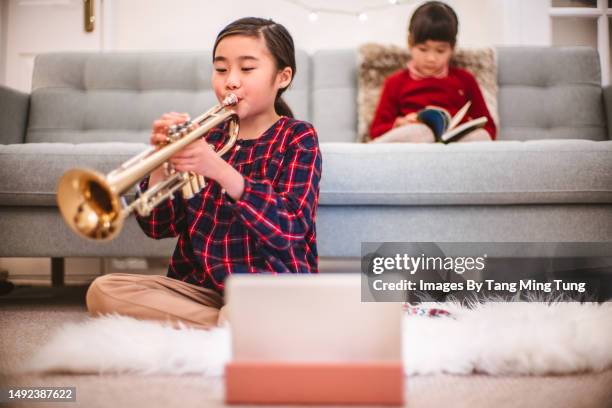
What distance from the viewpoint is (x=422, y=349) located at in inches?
32.0

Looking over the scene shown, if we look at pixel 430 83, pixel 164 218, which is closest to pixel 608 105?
pixel 430 83

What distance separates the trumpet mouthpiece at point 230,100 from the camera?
978 millimetres

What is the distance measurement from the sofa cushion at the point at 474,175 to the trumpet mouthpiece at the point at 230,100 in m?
0.44

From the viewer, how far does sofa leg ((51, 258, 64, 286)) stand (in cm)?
185

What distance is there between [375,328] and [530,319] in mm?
470

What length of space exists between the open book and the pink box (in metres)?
1.02

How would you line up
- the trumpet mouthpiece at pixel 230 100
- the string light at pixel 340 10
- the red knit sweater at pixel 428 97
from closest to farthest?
the trumpet mouthpiece at pixel 230 100 → the red knit sweater at pixel 428 97 → the string light at pixel 340 10


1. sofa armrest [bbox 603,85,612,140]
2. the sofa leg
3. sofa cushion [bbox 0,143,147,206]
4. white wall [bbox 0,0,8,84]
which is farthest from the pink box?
white wall [bbox 0,0,8,84]

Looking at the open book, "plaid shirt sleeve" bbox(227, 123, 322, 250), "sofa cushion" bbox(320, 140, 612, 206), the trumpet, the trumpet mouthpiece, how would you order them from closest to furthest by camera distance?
1. the trumpet
2. "plaid shirt sleeve" bbox(227, 123, 322, 250)
3. the trumpet mouthpiece
4. "sofa cushion" bbox(320, 140, 612, 206)
5. the open book

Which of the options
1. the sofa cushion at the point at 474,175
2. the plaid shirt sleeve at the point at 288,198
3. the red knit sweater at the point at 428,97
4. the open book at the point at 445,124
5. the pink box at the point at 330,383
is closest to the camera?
the pink box at the point at 330,383

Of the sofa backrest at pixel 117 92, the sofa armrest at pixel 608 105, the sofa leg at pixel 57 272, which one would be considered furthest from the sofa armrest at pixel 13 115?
the sofa armrest at pixel 608 105

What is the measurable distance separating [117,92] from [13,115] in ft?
1.22

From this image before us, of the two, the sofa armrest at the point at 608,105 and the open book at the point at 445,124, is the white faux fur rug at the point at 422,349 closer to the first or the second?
the open book at the point at 445,124

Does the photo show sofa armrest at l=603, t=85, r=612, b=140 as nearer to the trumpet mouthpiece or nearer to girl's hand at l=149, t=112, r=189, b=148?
the trumpet mouthpiece
